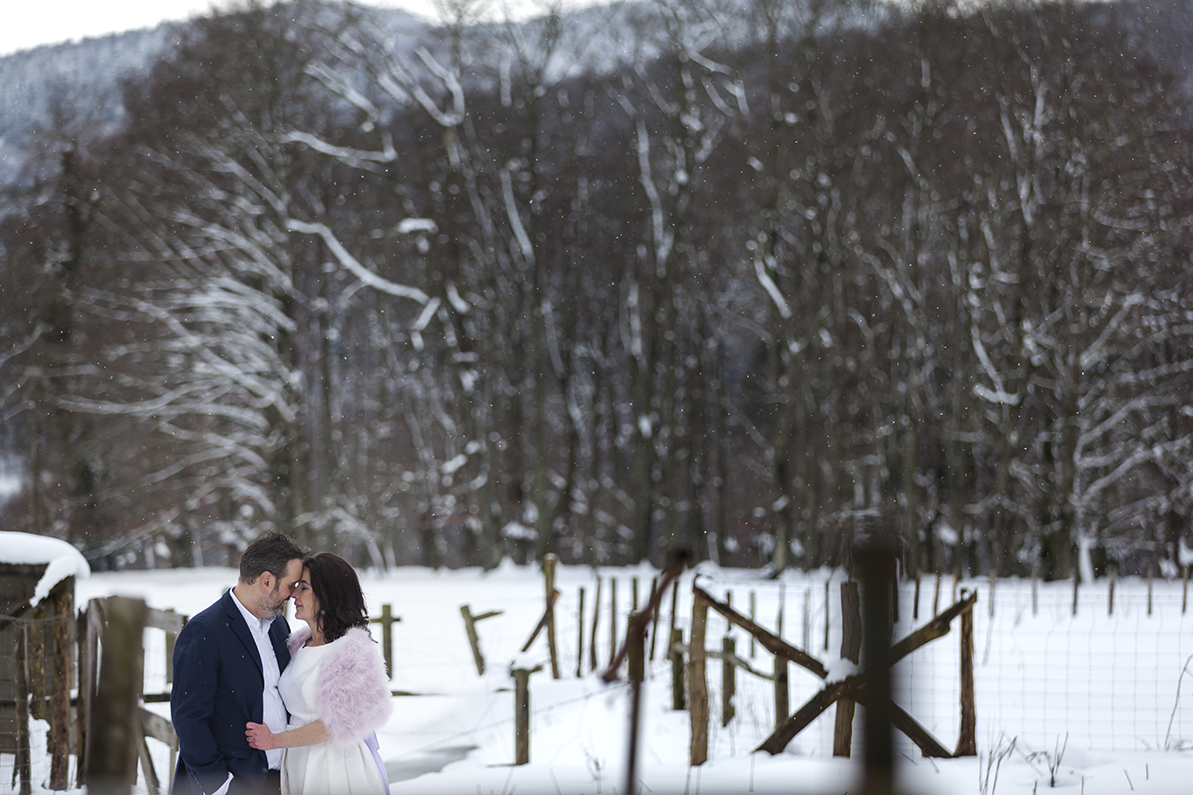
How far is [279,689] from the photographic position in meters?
3.49

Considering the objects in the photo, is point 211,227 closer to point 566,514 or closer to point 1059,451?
point 566,514

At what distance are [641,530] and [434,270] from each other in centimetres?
757

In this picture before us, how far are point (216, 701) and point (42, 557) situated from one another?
4.18 metres

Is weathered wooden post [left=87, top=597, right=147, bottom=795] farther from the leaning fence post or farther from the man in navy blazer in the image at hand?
the leaning fence post

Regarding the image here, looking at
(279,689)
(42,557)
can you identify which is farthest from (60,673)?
(279,689)

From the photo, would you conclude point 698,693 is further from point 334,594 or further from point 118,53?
point 118,53

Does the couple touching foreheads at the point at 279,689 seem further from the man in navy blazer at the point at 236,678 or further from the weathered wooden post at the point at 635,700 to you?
the weathered wooden post at the point at 635,700

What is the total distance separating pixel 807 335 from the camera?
68.1ft

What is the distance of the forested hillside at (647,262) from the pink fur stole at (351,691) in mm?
16416

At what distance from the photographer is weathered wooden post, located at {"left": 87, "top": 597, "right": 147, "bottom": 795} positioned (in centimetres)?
238

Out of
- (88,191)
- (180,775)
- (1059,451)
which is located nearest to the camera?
(180,775)

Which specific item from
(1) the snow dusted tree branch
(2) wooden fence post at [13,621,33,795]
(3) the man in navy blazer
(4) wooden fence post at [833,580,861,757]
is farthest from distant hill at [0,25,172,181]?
(3) the man in navy blazer

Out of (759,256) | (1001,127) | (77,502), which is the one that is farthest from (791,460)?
(77,502)

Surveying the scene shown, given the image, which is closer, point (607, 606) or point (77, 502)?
point (607, 606)
